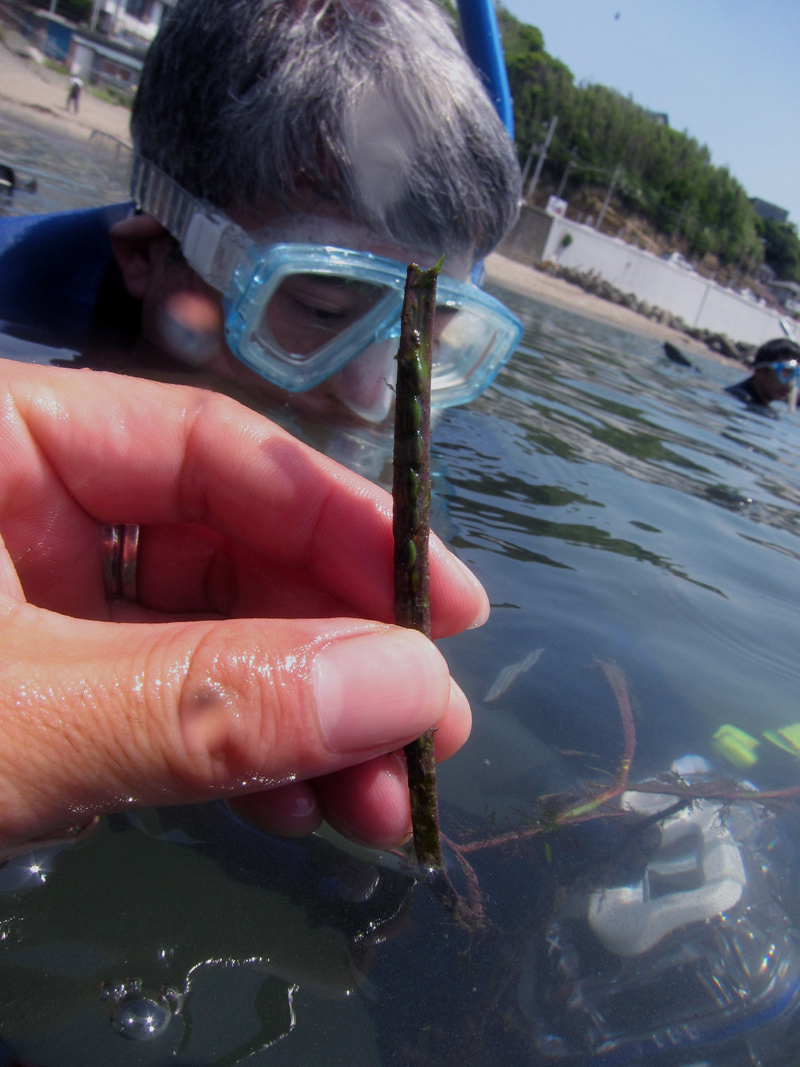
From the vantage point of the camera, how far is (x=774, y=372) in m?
10.7

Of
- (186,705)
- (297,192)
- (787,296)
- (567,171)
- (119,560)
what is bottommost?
(119,560)

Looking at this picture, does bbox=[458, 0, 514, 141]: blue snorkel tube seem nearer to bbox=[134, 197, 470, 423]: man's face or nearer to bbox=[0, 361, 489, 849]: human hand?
bbox=[134, 197, 470, 423]: man's face

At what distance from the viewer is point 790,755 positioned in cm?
183

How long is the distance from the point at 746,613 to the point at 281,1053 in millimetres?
2340

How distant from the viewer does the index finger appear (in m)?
1.44

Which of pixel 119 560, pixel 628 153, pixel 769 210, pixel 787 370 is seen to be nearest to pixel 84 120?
pixel 787 370

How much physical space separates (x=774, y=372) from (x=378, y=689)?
11636 mm

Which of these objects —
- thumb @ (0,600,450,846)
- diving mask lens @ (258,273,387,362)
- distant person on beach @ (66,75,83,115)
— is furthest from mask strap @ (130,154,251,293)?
distant person on beach @ (66,75,83,115)

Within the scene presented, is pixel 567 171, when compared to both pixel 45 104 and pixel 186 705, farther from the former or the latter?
pixel 186 705

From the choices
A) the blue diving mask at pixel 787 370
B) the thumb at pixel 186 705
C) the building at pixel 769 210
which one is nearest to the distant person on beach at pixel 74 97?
the blue diving mask at pixel 787 370

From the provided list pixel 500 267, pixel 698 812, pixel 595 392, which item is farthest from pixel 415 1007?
pixel 500 267

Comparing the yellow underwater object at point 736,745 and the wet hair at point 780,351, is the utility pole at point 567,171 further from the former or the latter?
the yellow underwater object at point 736,745

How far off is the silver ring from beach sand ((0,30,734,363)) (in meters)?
18.2

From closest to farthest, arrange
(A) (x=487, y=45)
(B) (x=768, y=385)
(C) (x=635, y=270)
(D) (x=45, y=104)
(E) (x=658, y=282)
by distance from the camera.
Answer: (A) (x=487, y=45), (B) (x=768, y=385), (D) (x=45, y=104), (C) (x=635, y=270), (E) (x=658, y=282)
